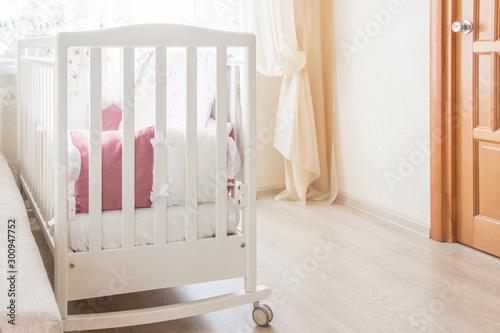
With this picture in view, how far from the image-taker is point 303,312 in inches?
69.7

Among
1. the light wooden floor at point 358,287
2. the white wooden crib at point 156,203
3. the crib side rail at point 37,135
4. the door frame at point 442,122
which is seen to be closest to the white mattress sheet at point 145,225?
the white wooden crib at point 156,203

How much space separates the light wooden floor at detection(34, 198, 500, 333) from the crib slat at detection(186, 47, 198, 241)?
328 mm

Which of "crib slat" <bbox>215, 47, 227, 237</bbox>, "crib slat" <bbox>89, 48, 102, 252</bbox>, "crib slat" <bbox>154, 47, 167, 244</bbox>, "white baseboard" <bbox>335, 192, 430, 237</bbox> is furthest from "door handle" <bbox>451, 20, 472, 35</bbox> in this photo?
"crib slat" <bbox>89, 48, 102, 252</bbox>

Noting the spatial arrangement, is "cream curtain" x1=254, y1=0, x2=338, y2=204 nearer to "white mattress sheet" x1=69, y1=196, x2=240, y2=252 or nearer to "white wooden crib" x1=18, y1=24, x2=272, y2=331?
"white wooden crib" x1=18, y1=24, x2=272, y2=331

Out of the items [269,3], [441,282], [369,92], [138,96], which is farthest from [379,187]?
[138,96]

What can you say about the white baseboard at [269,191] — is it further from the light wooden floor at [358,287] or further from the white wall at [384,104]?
the light wooden floor at [358,287]

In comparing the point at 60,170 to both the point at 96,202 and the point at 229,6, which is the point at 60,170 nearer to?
the point at 96,202

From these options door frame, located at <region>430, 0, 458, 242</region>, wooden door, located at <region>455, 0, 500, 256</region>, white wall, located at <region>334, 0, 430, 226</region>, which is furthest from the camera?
white wall, located at <region>334, 0, 430, 226</region>

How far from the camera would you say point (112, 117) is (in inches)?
91.5

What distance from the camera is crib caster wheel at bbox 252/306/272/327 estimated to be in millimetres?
1655

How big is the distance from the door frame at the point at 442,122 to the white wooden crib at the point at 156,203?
1098mm

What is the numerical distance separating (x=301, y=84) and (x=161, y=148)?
6.02 feet

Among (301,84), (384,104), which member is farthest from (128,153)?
(301,84)

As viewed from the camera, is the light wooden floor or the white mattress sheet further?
the light wooden floor
